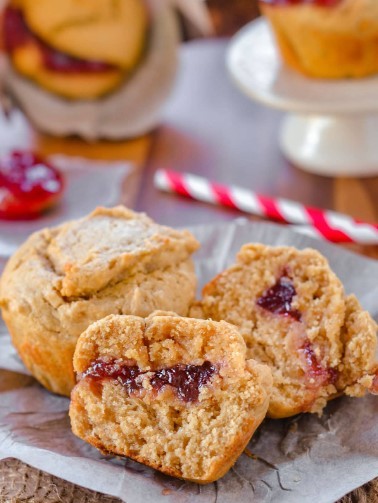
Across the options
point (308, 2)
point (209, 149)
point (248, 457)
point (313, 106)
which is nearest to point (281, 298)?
point (248, 457)

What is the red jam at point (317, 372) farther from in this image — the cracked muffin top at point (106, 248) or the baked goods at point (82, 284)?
the cracked muffin top at point (106, 248)

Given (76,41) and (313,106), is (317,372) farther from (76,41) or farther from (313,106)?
(76,41)

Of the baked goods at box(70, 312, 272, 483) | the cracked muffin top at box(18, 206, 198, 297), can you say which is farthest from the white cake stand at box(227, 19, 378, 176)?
the baked goods at box(70, 312, 272, 483)

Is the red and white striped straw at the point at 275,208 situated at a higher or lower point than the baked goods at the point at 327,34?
lower

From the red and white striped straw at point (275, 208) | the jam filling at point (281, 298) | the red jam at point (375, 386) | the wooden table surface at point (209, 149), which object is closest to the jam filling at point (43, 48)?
the wooden table surface at point (209, 149)

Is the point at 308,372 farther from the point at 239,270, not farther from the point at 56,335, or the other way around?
the point at 56,335

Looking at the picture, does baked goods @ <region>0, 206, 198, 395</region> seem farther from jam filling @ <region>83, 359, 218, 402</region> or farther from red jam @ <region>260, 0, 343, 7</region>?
red jam @ <region>260, 0, 343, 7</region>

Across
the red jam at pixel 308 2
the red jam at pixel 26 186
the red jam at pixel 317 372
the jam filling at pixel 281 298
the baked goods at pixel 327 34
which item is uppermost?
the red jam at pixel 308 2
